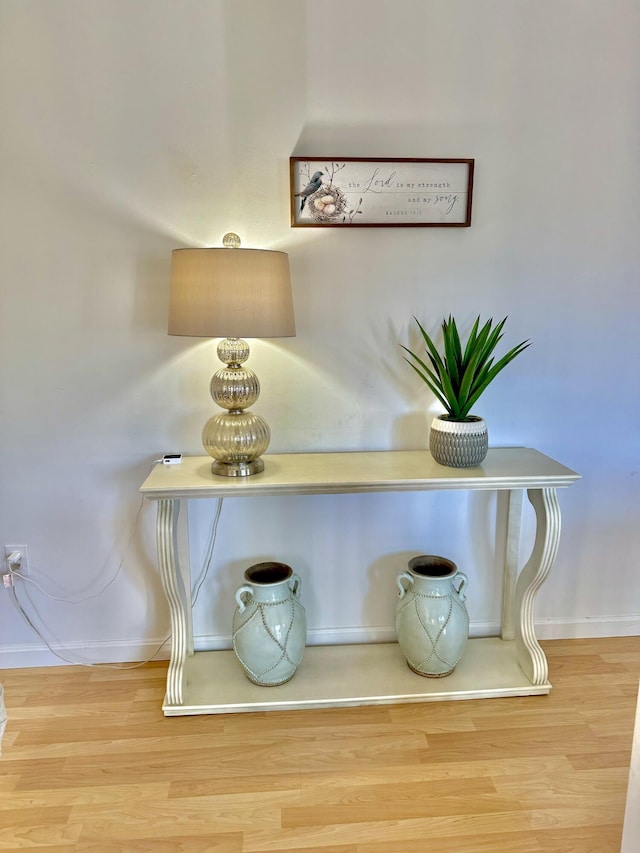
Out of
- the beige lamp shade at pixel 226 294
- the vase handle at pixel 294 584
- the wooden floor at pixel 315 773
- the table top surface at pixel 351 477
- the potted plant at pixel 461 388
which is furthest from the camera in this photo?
the vase handle at pixel 294 584

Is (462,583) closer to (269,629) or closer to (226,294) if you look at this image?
(269,629)

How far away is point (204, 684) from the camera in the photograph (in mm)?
1903

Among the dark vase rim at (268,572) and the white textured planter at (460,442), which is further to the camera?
the dark vase rim at (268,572)

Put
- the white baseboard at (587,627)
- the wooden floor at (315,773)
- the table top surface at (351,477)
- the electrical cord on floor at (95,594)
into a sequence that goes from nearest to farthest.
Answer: the wooden floor at (315,773) < the table top surface at (351,477) < the electrical cord on floor at (95,594) < the white baseboard at (587,627)

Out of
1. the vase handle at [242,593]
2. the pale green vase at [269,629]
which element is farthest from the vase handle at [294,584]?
the vase handle at [242,593]

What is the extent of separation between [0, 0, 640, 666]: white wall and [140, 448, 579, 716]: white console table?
0.32ft

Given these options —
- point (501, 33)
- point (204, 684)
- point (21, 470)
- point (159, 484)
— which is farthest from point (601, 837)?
point (501, 33)

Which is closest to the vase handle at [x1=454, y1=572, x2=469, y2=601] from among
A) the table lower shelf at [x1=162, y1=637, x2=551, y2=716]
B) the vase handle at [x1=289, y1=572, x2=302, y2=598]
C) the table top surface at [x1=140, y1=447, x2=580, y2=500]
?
the table lower shelf at [x1=162, y1=637, x2=551, y2=716]

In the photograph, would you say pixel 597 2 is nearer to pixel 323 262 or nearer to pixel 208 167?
pixel 323 262

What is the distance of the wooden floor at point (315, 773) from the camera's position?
1402 mm

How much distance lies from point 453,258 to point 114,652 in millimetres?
1814

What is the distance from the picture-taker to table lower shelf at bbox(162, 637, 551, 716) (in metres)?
1.83

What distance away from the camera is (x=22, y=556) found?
1976 millimetres

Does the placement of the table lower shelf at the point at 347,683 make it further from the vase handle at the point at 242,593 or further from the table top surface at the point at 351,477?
the table top surface at the point at 351,477
